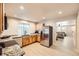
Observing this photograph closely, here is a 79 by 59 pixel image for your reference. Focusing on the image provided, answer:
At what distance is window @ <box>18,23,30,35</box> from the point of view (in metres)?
1.95

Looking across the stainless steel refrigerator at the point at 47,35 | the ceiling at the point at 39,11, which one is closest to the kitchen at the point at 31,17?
the ceiling at the point at 39,11

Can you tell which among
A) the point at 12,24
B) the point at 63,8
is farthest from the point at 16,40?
the point at 63,8

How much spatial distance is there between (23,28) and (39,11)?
20.4 inches

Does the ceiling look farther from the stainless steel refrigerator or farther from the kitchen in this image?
the stainless steel refrigerator

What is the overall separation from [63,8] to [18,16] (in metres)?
0.96

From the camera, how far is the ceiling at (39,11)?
5.91ft

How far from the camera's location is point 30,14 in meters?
1.95

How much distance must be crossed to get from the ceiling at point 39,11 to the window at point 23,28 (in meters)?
0.16

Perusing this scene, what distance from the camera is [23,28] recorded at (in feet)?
6.51

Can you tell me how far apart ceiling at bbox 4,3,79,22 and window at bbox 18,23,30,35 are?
16cm

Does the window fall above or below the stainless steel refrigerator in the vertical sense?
above

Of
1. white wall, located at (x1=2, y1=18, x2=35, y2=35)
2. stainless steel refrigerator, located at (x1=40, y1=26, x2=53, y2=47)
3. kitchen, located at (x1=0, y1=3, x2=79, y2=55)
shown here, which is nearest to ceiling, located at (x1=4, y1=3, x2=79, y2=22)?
kitchen, located at (x1=0, y1=3, x2=79, y2=55)

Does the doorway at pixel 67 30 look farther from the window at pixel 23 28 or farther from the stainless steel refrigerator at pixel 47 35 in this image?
the stainless steel refrigerator at pixel 47 35

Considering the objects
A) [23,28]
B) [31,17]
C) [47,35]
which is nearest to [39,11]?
[31,17]
